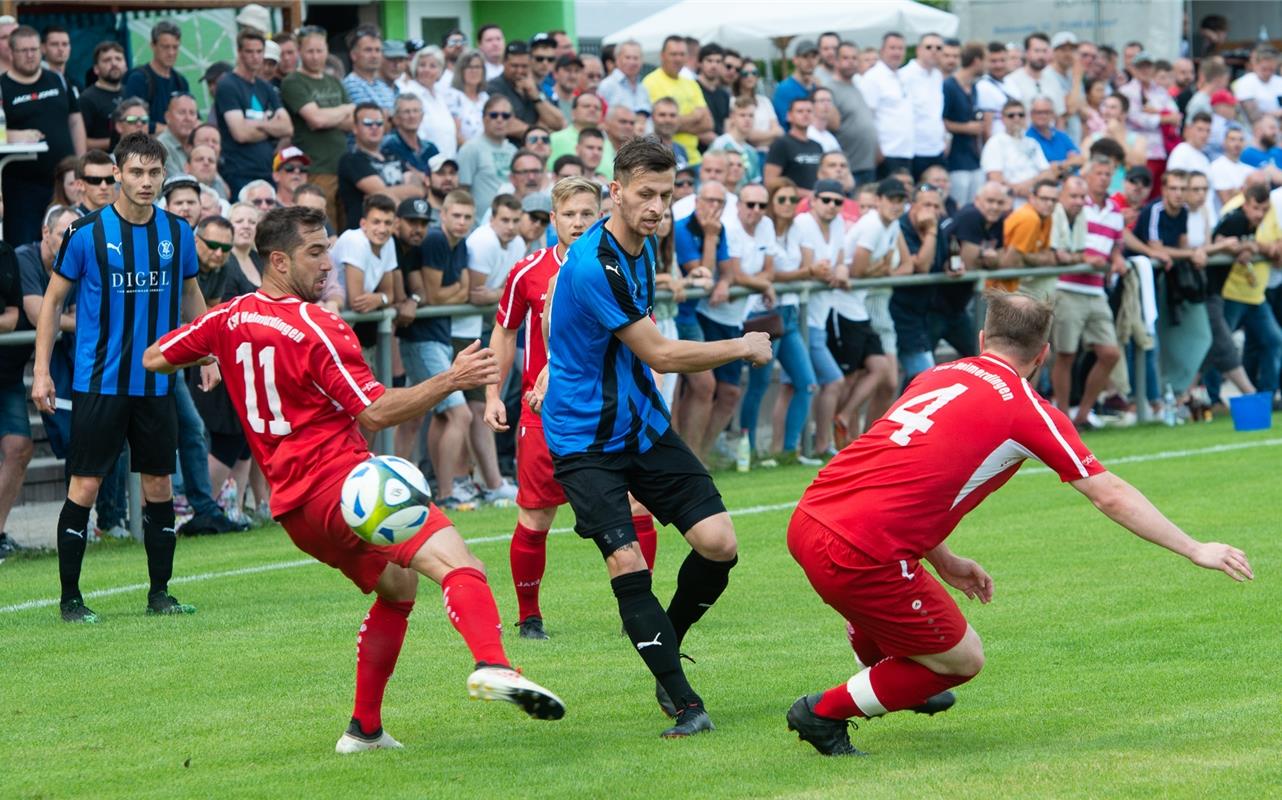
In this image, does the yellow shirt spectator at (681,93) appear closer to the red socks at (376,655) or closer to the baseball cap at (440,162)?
the baseball cap at (440,162)

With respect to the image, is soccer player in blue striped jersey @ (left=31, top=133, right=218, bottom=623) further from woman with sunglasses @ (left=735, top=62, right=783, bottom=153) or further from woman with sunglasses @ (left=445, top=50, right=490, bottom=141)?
woman with sunglasses @ (left=735, top=62, right=783, bottom=153)

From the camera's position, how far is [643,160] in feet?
21.4

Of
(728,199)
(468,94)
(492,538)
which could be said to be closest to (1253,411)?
(728,199)

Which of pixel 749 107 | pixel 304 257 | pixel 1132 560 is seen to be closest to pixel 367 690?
pixel 304 257

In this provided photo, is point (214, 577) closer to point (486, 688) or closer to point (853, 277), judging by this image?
point (486, 688)

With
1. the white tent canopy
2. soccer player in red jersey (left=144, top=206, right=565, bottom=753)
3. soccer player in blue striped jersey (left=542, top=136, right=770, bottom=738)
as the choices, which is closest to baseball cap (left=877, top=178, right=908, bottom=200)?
the white tent canopy

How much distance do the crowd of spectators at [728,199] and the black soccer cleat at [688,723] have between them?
5.49 meters

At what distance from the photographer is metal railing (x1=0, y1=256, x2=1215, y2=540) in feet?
39.9

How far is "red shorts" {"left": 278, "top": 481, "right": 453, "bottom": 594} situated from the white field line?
382cm

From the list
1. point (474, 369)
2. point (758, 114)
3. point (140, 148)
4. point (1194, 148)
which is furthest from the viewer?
point (1194, 148)

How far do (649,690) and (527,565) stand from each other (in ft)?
4.69

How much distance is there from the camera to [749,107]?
18031mm

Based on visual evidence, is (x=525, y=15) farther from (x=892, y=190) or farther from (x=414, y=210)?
(x=414, y=210)

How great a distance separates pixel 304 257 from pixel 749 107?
12116 mm
